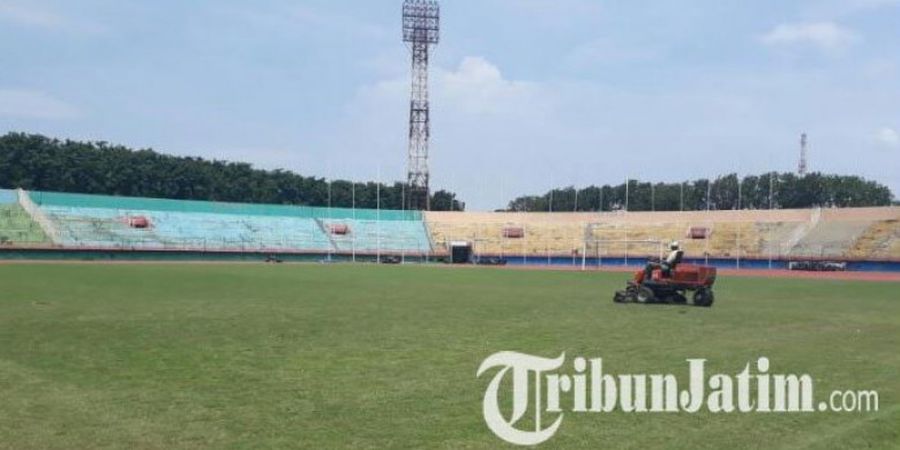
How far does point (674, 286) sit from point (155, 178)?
3994 inches

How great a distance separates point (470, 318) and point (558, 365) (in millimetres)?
7077

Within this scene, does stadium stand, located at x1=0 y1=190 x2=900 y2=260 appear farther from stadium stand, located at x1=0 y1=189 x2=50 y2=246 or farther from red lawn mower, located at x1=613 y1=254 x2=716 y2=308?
red lawn mower, located at x1=613 y1=254 x2=716 y2=308

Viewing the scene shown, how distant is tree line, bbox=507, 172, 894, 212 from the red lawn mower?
9702cm

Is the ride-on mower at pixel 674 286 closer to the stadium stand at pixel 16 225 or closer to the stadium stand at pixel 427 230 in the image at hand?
the stadium stand at pixel 427 230

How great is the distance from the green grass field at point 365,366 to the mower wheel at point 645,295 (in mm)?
1441

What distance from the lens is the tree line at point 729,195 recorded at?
126438mm

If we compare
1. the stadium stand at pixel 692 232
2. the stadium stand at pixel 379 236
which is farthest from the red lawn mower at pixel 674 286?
the stadium stand at pixel 379 236

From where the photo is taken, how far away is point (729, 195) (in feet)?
452

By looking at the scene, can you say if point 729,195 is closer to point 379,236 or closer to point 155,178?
point 379,236

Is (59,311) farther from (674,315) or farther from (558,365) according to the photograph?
(674,315)

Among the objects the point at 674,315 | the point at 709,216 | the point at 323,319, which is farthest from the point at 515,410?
the point at 709,216

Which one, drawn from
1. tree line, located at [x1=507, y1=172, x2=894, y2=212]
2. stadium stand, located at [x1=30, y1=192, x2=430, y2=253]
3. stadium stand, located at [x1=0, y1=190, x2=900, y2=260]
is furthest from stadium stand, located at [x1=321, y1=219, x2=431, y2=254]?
tree line, located at [x1=507, y1=172, x2=894, y2=212]

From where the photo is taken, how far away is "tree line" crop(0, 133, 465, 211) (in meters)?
103

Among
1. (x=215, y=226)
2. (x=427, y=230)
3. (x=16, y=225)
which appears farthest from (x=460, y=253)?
(x=16, y=225)
